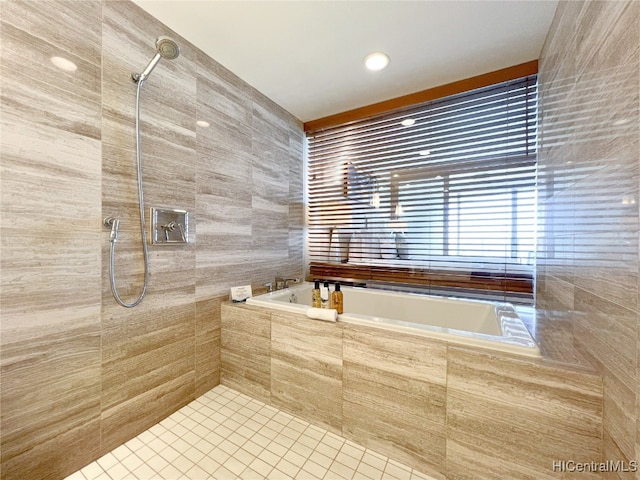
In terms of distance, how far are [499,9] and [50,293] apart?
2.59 m

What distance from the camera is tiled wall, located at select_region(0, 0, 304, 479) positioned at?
100cm

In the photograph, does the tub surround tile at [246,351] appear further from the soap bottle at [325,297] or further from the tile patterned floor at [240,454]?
the soap bottle at [325,297]

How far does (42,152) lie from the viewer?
1.06 meters

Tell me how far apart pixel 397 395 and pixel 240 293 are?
1.23 meters

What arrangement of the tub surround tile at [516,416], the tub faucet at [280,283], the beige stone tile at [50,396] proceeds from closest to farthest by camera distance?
the tub surround tile at [516,416], the beige stone tile at [50,396], the tub faucet at [280,283]

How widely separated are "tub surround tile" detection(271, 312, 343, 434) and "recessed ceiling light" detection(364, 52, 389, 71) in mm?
1777

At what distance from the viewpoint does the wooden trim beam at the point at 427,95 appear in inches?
71.2

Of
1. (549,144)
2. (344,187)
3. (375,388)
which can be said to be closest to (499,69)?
(549,144)

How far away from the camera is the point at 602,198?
0.85 m

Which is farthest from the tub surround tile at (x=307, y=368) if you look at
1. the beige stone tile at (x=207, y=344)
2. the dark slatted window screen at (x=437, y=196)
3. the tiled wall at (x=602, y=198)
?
the dark slatted window screen at (x=437, y=196)

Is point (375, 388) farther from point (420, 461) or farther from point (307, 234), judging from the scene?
point (307, 234)

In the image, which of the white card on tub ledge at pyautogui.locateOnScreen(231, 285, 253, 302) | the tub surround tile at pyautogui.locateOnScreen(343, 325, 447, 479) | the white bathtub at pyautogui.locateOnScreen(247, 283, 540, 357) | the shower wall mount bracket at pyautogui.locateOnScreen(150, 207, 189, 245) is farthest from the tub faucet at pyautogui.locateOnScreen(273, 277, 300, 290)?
the tub surround tile at pyautogui.locateOnScreen(343, 325, 447, 479)

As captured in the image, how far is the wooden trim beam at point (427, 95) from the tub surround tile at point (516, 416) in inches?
76.2

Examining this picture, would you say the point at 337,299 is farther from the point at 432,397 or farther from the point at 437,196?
the point at 437,196
